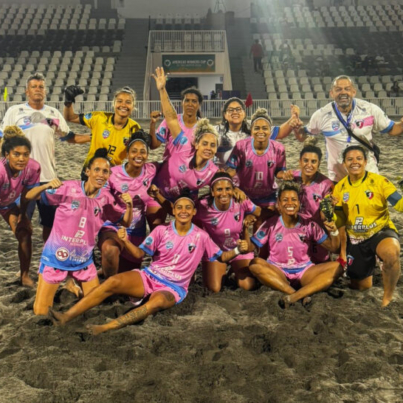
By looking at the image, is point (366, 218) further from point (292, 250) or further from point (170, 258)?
point (170, 258)

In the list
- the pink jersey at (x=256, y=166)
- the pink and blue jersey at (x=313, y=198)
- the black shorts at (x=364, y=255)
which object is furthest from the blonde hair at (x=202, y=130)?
the black shorts at (x=364, y=255)

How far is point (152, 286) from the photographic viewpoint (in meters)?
4.47

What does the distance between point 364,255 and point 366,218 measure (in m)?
0.38

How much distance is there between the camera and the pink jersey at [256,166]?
18.1ft

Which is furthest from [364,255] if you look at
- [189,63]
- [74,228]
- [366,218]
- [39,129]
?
[189,63]

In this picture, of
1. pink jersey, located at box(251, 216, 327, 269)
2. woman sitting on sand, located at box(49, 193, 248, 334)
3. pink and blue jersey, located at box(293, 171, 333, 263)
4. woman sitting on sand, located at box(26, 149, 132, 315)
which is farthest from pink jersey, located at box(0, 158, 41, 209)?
pink and blue jersey, located at box(293, 171, 333, 263)

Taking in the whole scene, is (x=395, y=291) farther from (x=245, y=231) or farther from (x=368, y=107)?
(x=368, y=107)

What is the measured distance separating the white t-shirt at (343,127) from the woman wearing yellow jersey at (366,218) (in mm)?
748

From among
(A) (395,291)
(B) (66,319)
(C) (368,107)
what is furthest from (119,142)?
(A) (395,291)

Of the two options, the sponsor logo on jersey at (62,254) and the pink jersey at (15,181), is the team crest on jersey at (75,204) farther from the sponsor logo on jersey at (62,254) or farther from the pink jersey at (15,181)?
the pink jersey at (15,181)

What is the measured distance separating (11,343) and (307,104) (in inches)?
586

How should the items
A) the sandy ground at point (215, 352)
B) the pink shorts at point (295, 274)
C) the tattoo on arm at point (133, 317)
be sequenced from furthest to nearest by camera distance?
1. the pink shorts at point (295, 274)
2. the tattoo on arm at point (133, 317)
3. the sandy ground at point (215, 352)

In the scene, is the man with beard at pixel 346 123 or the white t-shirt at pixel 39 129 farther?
the man with beard at pixel 346 123

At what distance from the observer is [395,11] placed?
2517cm
